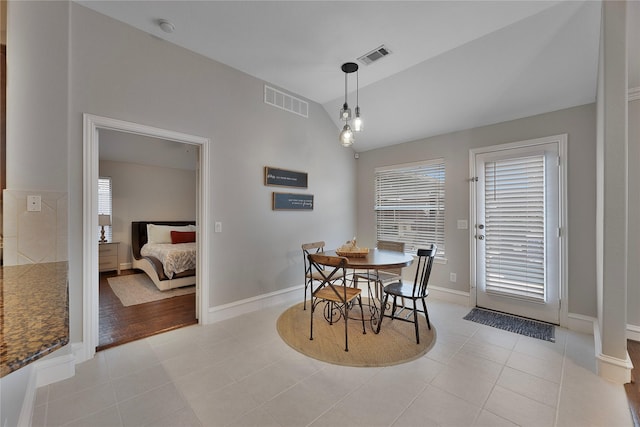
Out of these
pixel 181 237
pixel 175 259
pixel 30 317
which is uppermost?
pixel 30 317

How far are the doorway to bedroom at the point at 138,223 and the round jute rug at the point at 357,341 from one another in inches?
49.4

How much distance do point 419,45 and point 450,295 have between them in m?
3.18

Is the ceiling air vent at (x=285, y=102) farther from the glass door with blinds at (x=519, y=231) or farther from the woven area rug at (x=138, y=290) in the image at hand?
the woven area rug at (x=138, y=290)

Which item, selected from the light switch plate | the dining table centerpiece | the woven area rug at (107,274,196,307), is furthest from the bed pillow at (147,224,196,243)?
the dining table centerpiece

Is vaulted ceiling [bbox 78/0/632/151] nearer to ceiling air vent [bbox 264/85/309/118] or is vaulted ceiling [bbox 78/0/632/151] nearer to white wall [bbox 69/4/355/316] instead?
ceiling air vent [bbox 264/85/309/118]

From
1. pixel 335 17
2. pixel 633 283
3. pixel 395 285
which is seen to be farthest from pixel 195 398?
pixel 633 283

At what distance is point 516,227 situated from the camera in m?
3.33

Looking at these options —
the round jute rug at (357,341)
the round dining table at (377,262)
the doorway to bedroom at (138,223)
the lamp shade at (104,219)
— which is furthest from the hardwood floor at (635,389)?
the lamp shade at (104,219)

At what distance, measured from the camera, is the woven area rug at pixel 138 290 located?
3.87 meters

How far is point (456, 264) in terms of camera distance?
3848 millimetres

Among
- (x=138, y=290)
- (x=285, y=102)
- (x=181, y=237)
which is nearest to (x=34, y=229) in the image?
(x=138, y=290)

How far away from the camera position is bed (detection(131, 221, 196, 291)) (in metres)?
4.23

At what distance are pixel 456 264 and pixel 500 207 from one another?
3.13 feet

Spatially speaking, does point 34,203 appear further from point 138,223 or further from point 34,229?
point 138,223
